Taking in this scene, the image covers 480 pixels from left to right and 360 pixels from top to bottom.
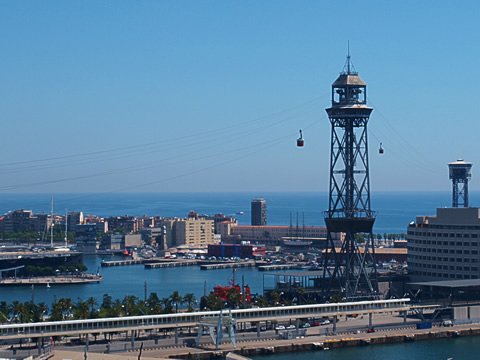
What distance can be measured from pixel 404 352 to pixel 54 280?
163 ft

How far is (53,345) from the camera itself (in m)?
38.8

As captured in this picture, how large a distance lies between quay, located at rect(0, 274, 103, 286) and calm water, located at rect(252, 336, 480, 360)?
46.4 meters

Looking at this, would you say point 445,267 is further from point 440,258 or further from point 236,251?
point 236,251

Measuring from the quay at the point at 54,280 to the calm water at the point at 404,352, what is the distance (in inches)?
1825

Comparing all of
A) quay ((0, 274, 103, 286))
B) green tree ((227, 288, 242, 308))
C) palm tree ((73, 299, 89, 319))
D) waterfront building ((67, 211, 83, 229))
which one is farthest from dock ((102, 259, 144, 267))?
palm tree ((73, 299, 89, 319))

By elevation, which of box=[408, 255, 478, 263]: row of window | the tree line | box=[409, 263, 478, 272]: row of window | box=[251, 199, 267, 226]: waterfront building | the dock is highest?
box=[251, 199, 267, 226]: waterfront building

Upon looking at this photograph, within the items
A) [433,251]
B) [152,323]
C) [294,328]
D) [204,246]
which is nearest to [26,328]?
[152,323]

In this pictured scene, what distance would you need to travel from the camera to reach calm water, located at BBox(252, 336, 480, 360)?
130 ft

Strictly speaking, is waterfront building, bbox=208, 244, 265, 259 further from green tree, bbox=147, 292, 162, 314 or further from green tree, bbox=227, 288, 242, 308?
green tree, bbox=147, 292, 162, 314

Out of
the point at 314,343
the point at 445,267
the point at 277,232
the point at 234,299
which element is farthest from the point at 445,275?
the point at 277,232

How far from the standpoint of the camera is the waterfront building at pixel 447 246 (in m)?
59.5

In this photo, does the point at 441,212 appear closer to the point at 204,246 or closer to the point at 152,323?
the point at 152,323

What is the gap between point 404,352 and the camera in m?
41.2

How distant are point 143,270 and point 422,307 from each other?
57.1 meters
